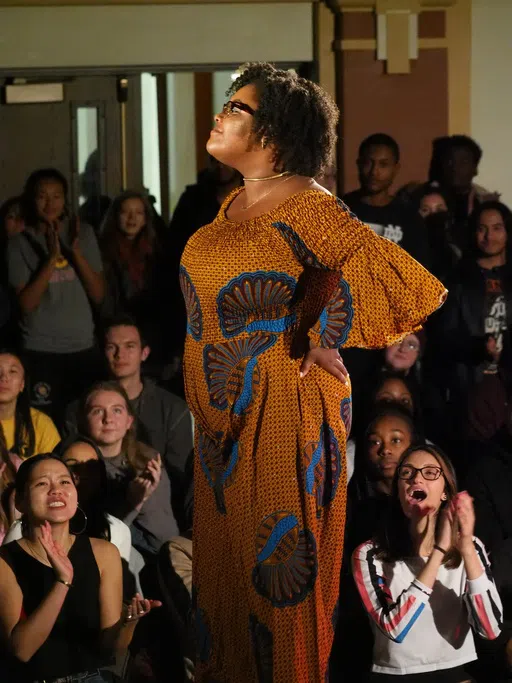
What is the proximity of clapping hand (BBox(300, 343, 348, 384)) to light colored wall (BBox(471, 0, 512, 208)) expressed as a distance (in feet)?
12.6

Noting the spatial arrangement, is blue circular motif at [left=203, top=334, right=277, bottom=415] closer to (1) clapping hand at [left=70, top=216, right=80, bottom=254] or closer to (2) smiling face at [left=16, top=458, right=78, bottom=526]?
(2) smiling face at [left=16, top=458, right=78, bottom=526]

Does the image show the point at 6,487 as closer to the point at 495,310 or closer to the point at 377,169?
the point at 495,310

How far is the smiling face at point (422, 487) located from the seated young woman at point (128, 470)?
1032 mm

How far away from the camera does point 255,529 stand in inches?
109

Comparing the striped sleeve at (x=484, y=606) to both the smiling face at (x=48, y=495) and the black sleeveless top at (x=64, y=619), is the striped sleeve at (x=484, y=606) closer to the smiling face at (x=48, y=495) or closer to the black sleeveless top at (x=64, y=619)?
the black sleeveless top at (x=64, y=619)

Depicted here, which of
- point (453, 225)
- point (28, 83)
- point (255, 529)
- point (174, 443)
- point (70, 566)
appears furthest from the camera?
point (28, 83)

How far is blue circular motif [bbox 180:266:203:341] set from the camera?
9.32ft

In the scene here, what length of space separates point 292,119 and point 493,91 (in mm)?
3933

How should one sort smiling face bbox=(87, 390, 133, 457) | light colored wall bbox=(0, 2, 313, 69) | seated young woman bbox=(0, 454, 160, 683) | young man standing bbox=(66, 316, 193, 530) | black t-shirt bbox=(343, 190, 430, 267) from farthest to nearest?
light colored wall bbox=(0, 2, 313, 69)
black t-shirt bbox=(343, 190, 430, 267)
young man standing bbox=(66, 316, 193, 530)
smiling face bbox=(87, 390, 133, 457)
seated young woman bbox=(0, 454, 160, 683)

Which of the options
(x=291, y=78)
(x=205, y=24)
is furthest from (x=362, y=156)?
(x=291, y=78)

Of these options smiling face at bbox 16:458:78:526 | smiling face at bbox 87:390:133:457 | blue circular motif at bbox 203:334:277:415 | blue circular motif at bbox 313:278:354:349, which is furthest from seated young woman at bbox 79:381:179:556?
blue circular motif at bbox 313:278:354:349

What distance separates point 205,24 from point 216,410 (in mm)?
3760

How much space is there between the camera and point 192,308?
287 centimetres

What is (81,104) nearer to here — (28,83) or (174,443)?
(28,83)
